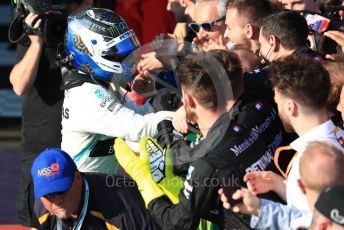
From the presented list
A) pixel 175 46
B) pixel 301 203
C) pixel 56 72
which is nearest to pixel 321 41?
pixel 175 46

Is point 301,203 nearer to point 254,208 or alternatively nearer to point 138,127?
point 254,208

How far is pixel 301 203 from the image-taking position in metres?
4.10

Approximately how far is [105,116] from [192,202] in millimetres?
1057

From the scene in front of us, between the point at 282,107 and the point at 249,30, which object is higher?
the point at 282,107

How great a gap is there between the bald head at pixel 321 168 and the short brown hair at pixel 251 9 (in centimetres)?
227

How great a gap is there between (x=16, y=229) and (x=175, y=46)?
2.12 metres

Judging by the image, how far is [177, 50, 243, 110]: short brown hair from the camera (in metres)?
4.46

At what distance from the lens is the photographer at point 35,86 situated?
6.00m

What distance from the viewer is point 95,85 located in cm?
529

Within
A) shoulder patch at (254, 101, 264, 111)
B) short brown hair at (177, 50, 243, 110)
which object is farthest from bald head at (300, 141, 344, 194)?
shoulder patch at (254, 101, 264, 111)

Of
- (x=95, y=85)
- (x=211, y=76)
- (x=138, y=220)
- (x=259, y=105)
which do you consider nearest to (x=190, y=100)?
(x=211, y=76)

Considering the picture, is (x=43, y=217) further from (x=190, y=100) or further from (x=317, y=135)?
(x=317, y=135)

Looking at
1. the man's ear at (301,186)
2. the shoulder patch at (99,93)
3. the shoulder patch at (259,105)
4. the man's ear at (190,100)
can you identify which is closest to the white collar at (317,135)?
the man's ear at (301,186)

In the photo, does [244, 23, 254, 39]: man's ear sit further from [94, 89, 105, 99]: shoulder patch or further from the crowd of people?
[94, 89, 105, 99]: shoulder patch
